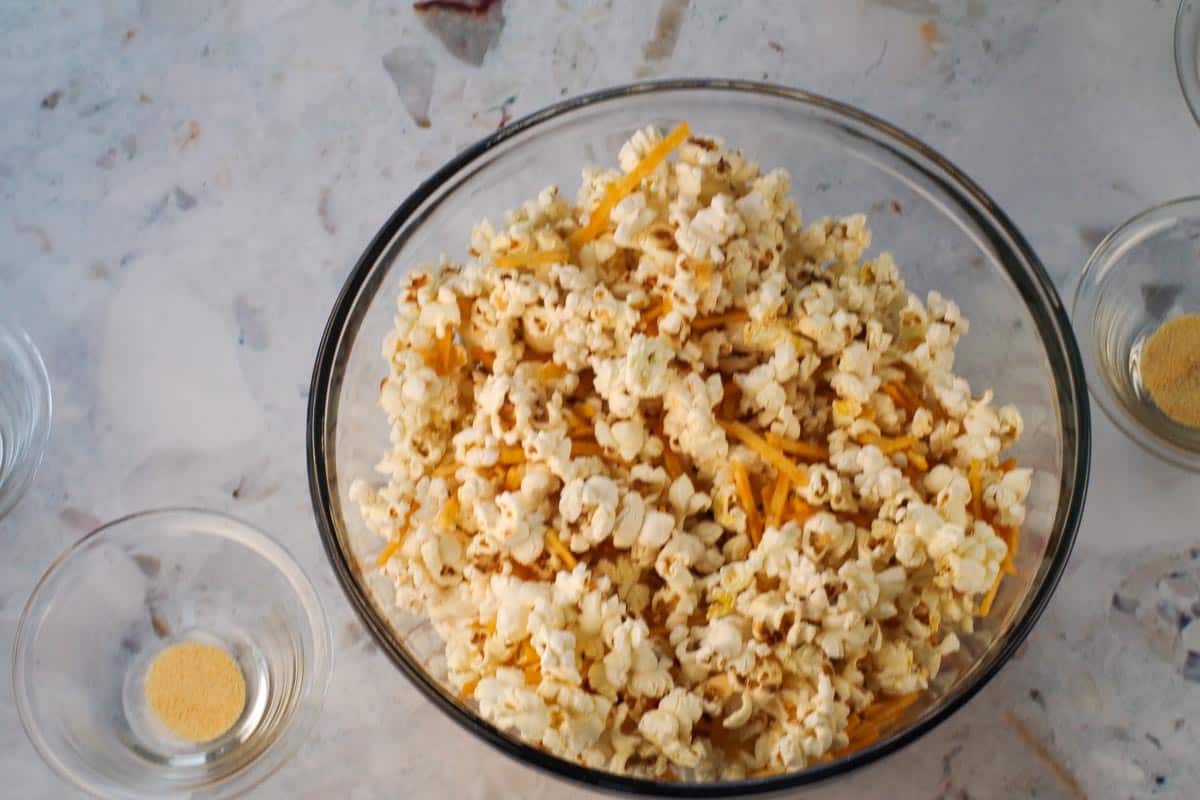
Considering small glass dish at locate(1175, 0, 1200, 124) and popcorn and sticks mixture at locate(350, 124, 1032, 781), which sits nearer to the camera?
popcorn and sticks mixture at locate(350, 124, 1032, 781)

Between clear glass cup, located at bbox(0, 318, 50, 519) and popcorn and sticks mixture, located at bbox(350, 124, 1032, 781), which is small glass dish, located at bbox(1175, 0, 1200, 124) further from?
clear glass cup, located at bbox(0, 318, 50, 519)

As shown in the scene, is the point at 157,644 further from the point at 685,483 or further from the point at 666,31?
the point at 666,31

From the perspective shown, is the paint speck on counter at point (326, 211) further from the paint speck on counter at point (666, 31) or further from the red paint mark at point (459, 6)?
the paint speck on counter at point (666, 31)

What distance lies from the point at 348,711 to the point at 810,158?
0.74 metres

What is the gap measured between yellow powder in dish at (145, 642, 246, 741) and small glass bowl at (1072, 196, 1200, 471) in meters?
0.99

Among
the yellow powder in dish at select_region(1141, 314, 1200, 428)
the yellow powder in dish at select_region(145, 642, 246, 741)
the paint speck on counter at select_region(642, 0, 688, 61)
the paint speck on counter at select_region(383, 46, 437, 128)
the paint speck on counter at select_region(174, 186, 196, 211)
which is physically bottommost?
the yellow powder in dish at select_region(145, 642, 246, 741)

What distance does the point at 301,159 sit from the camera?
4.10 feet

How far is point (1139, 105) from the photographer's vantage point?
4.00ft

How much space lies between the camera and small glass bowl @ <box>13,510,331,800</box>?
115 centimetres

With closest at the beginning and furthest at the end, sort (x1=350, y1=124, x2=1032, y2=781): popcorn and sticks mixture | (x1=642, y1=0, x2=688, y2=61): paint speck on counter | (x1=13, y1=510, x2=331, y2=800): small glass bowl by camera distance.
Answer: (x1=350, y1=124, x2=1032, y2=781): popcorn and sticks mixture
(x1=13, y1=510, x2=331, y2=800): small glass bowl
(x1=642, y1=0, x2=688, y2=61): paint speck on counter

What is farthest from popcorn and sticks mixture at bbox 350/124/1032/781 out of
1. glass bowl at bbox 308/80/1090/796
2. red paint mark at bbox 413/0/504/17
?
red paint mark at bbox 413/0/504/17

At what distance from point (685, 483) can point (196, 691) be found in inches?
25.7

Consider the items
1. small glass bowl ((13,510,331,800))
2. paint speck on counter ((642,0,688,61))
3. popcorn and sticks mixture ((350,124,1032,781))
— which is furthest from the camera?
paint speck on counter ((642,0,688,61))

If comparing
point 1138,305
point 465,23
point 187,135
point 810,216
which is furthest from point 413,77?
point 1138,305
